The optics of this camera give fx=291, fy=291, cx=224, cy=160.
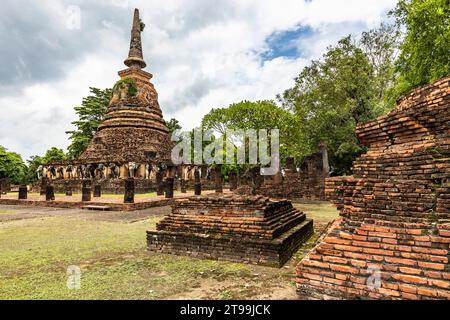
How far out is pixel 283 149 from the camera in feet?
73.7

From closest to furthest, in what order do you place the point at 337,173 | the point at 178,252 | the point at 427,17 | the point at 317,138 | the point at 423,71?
the point at 178,252, the point at 427,17, the point at 423,71, the point at 317,138, the point at 337,173

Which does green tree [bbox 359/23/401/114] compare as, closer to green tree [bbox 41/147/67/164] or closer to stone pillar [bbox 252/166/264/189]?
stone pillar [bbox 252/166/264/189]

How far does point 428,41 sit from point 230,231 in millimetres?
11611

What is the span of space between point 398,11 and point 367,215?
14.7 m

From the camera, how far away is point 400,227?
2871mm

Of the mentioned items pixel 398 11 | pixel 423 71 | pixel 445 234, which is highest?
pixel 398 11

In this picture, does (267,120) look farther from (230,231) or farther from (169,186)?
(230,231)

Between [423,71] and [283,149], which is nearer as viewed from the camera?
[423,71]

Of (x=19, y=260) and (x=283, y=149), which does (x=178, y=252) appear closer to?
(x=19, y=260)

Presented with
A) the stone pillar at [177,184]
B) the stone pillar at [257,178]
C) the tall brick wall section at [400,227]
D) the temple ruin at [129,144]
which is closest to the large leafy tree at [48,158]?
the temple ruin at [129,144]

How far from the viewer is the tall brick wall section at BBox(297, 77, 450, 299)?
8.42 feet

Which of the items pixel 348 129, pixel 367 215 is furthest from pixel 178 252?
pixel 348 129

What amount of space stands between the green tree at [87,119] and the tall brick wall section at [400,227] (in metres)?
35.7
